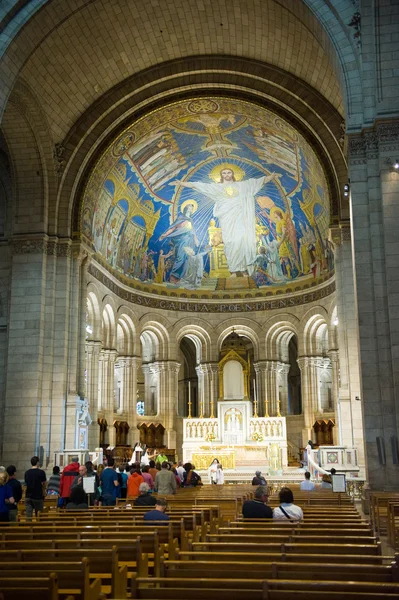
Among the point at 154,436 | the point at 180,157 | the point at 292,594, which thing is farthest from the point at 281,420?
the point at 292,594

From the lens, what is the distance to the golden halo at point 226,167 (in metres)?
32.8

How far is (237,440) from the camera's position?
3127 centimetres

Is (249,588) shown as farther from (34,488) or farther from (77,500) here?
(34,488)

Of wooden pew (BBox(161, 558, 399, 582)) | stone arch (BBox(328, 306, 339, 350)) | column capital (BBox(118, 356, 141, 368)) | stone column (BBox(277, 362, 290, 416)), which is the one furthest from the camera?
stone column (BBox(277, 362, 290, 416))

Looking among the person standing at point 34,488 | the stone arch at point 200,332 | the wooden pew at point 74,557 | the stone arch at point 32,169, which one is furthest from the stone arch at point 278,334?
the wooden pew at point 74,557

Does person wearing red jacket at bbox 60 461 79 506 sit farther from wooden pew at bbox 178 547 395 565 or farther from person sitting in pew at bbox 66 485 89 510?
wooden pew at bbox 178 547 395 565

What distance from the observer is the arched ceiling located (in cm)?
2269

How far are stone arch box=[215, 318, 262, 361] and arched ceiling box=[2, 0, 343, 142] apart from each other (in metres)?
15.4

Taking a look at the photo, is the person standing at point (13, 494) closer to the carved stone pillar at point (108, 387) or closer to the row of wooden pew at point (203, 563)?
the row of wooden pew at point (203, 563)

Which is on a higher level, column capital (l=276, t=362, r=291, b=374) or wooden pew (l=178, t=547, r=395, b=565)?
column capital (l=276, t=362, r=291, b=374)

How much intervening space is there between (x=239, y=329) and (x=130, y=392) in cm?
746

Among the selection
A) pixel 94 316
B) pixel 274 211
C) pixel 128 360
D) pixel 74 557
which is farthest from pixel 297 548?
pixel 274 211

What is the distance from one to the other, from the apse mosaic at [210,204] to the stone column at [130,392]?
416 cm

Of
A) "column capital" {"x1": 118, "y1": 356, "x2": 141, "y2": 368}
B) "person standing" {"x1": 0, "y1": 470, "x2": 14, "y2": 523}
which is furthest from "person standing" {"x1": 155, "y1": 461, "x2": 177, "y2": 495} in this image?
"column capital" {"x1": 118, "y1": 356, "x2": 141, "y2": 368}
